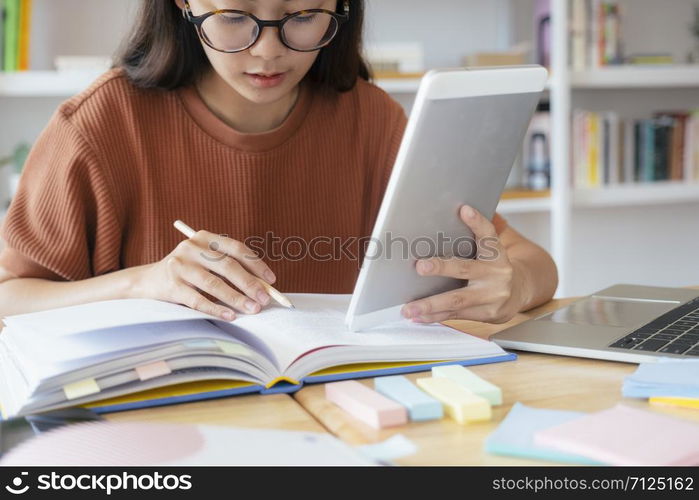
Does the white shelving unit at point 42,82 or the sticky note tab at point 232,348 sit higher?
the white shelving unit at point 42,82

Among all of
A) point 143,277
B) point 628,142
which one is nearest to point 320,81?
point 143,277

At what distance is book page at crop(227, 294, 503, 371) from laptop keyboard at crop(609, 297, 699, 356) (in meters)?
0.15

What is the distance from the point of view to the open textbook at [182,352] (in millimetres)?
750

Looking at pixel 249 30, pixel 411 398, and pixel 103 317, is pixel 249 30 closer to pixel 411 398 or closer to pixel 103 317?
pixel 103 317

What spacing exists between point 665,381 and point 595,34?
219 centimetres

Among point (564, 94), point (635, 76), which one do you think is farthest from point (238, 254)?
point (635, 76)

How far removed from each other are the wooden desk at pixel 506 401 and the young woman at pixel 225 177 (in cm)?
14

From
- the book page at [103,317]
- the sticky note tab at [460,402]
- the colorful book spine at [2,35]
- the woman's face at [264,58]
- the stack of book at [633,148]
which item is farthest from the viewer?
the stack of book at [633,148]

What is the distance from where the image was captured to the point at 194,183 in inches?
52.9

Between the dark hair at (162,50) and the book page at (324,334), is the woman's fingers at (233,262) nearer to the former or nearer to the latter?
the book page at (324,334)

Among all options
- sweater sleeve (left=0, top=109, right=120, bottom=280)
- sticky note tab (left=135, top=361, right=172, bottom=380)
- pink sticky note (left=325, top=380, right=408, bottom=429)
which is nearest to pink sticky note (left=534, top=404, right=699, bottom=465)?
pink sticky note (left=325, top=380, right=408, bottom=429)

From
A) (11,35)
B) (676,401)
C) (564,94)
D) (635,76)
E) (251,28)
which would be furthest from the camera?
(635,76)

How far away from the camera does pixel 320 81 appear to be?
146 centimetres

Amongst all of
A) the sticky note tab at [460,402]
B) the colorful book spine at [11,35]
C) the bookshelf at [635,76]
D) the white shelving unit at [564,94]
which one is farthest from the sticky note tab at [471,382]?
the bookshelf at [635,76]
